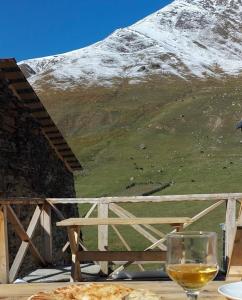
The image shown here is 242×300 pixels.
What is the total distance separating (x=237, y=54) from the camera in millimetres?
112062

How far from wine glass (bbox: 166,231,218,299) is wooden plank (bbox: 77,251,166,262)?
4601 millimetres

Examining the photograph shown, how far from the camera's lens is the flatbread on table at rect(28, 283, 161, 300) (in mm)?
1574

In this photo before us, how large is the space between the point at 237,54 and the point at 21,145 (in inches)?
4185

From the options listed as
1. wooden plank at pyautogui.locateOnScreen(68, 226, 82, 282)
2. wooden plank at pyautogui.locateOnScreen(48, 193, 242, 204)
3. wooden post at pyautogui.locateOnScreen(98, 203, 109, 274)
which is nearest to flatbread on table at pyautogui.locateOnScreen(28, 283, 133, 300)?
wooden plank at pyautogui.locateOnScreen(68, 226, 82, 282)

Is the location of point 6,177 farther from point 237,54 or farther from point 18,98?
point 237,54

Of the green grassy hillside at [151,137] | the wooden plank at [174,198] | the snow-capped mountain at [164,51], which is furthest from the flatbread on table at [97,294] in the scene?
the snow-capped mountain at [164,51]

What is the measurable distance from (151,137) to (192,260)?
45211mm

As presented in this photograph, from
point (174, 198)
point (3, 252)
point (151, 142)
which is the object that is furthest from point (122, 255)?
point (151, 142)

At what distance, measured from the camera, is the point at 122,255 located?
618cm

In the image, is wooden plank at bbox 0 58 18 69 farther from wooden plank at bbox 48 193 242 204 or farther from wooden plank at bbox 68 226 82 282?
wooden plank at bbox 68 226 82 282

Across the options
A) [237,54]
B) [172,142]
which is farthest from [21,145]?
[237,54]

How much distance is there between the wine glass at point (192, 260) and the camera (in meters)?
1.54

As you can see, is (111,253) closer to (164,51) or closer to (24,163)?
(24,163)

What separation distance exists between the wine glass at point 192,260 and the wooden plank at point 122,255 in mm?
4601
